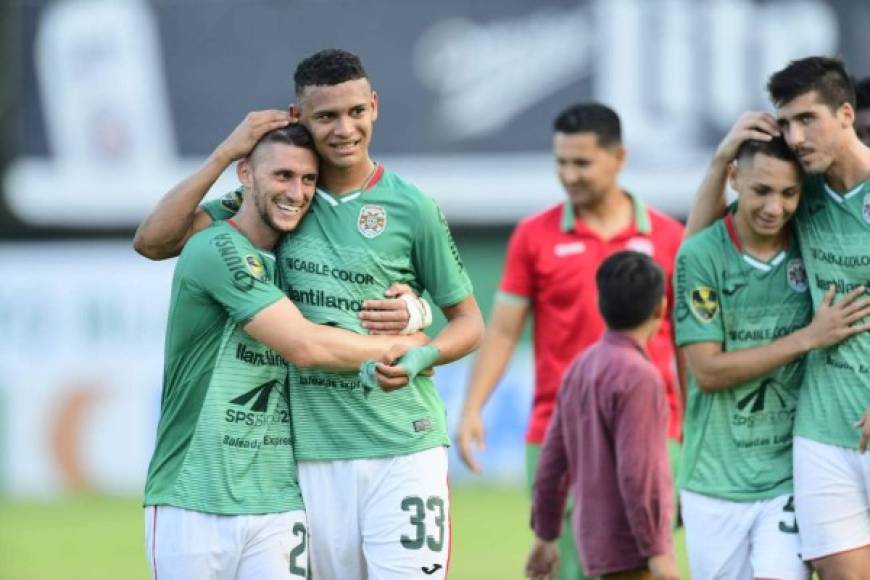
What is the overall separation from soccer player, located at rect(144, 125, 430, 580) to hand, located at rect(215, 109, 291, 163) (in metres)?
0.03

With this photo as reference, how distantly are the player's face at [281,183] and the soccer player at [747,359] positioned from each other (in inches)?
63.9

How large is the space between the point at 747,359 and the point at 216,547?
2.04 m

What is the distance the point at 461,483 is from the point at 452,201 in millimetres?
2754

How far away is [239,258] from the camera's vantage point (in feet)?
18.1

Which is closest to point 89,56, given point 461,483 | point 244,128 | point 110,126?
point 110,126

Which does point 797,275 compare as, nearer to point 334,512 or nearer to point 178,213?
point 334,512

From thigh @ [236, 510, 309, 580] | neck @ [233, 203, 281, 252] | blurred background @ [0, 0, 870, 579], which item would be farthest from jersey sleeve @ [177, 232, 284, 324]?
blurred background @ [0, 0, 870, 579]

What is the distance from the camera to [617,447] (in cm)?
602

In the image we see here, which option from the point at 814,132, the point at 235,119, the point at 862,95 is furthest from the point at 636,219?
the point at 235,119

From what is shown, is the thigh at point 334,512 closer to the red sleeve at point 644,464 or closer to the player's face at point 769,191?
the red sleeve at point 644,464

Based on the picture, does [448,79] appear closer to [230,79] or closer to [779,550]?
[230,79]

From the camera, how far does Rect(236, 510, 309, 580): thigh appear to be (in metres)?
5.50

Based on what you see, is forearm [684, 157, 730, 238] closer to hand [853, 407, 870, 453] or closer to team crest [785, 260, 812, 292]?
team crest [785, 260, 812, 292]

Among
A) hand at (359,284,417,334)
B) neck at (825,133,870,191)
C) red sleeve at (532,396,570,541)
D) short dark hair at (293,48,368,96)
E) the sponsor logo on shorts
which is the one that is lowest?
red sleeve at (532,396,570,541)
